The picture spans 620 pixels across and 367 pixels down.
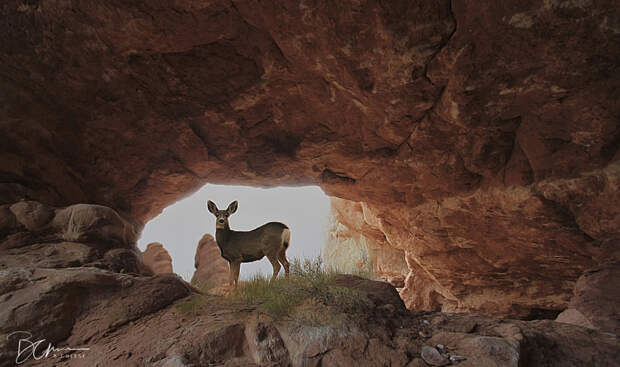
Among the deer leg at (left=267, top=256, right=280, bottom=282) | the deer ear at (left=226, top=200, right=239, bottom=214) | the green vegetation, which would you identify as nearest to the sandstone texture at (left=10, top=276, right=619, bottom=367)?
the green vegetation

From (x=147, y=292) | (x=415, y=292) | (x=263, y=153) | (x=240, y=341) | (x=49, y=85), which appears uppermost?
(x=49, y=85)

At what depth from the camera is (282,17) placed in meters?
3.82

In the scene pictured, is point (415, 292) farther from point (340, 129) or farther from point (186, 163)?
point (186, 163)

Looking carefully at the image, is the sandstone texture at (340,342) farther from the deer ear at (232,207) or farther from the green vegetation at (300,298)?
the deer ear at (232,207)

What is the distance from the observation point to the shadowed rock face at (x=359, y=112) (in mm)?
3607

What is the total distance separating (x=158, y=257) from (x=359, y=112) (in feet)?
33.3

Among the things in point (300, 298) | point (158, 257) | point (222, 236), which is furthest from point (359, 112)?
point (158, 257)

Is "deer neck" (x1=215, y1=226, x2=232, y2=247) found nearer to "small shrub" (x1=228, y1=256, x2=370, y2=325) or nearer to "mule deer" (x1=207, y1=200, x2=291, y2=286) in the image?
"mule deer" (x1=207, y1=200, x2=291, y2=286)

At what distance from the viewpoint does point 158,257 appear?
37.0 feet

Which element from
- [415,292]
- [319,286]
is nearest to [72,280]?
[319,286]

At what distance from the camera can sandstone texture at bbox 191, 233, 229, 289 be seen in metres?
9.68

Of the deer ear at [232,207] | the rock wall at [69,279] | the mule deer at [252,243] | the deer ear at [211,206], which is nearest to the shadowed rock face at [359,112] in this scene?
the rock wall at [69,279]

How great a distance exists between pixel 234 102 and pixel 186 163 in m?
2.20

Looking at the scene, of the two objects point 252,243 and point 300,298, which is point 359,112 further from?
point 300,298
